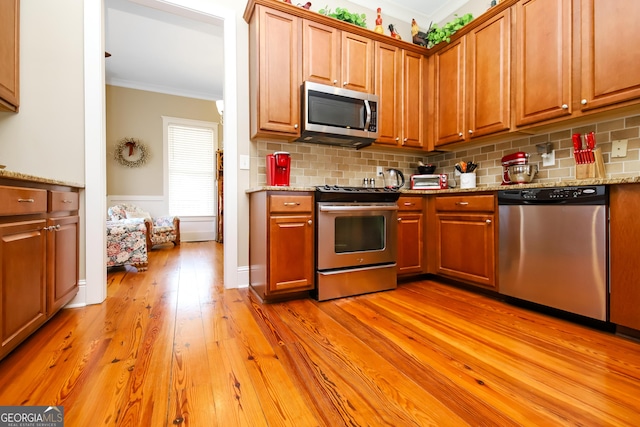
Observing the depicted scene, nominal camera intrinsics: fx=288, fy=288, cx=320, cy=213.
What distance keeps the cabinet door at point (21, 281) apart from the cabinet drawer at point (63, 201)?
0.15 meters

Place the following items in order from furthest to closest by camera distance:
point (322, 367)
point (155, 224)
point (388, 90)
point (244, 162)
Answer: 1. point (155, 224)
2. point (388, 90)
3. point (244, 162)
4. point (322, 367)

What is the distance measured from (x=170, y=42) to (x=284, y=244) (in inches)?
142

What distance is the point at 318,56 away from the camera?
8.05 ft

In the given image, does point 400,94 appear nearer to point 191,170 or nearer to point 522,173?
point 522,173

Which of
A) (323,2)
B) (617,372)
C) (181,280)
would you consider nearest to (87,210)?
(181,280)

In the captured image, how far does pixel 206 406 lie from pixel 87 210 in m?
1.77

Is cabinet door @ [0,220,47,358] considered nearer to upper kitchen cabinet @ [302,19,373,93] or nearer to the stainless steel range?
the stainless steel range

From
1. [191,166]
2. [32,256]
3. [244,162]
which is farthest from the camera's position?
[191,166]

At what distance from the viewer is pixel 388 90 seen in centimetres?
277

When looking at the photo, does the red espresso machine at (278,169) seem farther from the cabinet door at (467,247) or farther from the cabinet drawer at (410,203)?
the cabinet door at (467,247)

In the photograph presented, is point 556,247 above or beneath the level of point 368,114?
beneath

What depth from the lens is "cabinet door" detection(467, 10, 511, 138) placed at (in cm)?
233

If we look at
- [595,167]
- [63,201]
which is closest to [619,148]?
[595,167]

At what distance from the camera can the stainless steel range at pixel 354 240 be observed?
217cm
